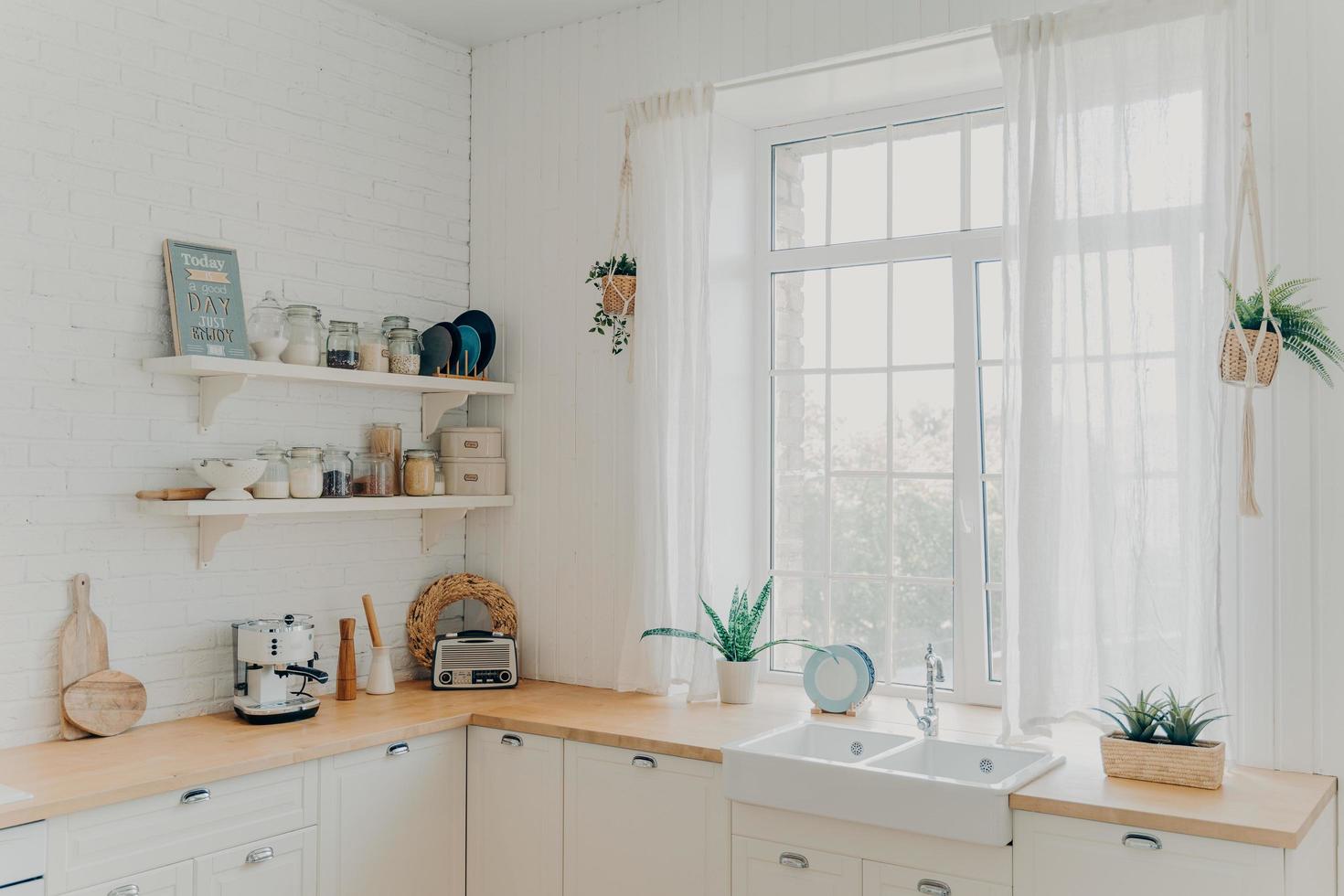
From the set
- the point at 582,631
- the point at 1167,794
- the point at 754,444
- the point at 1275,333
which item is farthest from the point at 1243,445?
the point at 582,631

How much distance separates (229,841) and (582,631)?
4.36ft

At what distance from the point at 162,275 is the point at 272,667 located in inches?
43.7

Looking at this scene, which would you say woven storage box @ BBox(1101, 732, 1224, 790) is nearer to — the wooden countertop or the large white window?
the wooden countertop

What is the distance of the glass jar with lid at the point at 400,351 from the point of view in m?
3.50

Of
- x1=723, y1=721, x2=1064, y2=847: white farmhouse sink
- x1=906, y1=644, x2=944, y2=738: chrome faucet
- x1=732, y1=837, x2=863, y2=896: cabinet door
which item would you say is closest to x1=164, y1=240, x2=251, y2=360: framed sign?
x1=723, y1=721, x2=1064, y2=847: white farmhouse sink

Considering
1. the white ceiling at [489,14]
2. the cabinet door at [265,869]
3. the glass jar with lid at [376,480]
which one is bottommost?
the cabinet door at [265,869]

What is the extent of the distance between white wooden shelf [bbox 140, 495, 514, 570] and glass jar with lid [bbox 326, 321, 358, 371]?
41cm

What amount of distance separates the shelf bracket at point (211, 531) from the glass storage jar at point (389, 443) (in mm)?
543

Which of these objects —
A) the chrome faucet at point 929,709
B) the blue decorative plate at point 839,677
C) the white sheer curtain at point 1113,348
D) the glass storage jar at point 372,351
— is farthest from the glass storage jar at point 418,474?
the white sheer curtain at point 1113,348

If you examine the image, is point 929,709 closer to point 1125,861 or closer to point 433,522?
point 1125,861

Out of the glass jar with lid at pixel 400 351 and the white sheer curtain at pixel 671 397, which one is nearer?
the white sheer curtain at pixel 671 397

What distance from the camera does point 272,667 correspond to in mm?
3031

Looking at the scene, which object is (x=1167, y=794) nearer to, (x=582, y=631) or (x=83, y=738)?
(x=582, y=631)

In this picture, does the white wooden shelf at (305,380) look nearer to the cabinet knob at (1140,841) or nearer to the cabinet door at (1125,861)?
the cabinet door at (1125,861)
